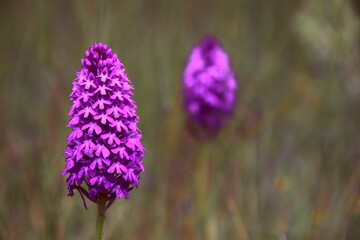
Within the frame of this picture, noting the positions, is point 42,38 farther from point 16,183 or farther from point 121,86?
point 121,86

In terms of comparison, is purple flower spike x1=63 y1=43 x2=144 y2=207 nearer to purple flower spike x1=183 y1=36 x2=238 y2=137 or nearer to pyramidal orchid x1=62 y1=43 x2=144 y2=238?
pyramidal orchid x1=62 y1=43 x2=144 y2=238

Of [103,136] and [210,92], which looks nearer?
[103,136]

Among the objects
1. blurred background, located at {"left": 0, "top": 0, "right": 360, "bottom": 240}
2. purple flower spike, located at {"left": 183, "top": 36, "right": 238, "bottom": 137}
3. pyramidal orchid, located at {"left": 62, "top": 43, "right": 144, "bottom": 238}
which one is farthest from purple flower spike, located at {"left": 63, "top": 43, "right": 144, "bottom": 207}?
purple flower spike, located at {"left": 183, "top": 36, "right": 238, "bottom": 137}

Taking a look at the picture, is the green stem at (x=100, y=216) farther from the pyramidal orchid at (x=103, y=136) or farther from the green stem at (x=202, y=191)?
the green stem at (x=202, y=191)

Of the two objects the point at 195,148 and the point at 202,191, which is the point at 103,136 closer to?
the point at 202,191

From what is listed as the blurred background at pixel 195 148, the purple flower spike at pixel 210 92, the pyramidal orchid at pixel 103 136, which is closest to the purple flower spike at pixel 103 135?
the pyramidal orchid at pixel 103 136

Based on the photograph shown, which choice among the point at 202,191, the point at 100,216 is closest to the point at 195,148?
the point at 202,191
